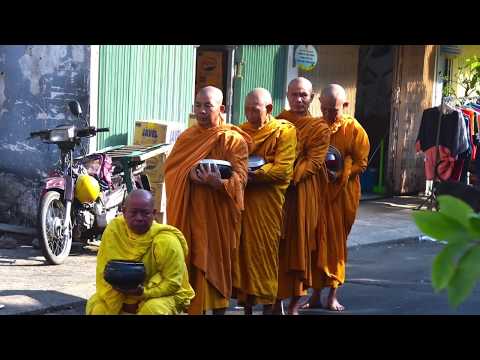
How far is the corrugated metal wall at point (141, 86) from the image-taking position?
9.45 meters

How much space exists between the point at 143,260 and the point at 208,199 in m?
1.37

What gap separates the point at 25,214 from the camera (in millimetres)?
9203

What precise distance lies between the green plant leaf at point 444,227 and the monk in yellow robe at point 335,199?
20.2ft

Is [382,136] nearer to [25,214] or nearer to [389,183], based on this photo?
[389,183]

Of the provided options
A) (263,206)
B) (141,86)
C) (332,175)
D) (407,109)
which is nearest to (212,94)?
(263,206)

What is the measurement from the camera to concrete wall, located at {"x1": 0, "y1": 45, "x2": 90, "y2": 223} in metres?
9.03

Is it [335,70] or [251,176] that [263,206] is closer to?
[251,176]

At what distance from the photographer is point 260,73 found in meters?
12.5

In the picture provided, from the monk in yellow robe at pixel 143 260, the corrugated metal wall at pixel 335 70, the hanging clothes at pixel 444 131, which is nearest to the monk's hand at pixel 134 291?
the monk in yellow robe at pixel 143 260

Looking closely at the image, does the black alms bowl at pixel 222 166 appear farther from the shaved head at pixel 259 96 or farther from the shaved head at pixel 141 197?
the shaved head at pixel 141 197

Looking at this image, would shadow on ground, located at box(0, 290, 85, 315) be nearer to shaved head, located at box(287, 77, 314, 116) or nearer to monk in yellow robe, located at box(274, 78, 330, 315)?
monk in yellow robe, located at box(274, 78, 330, 315)
